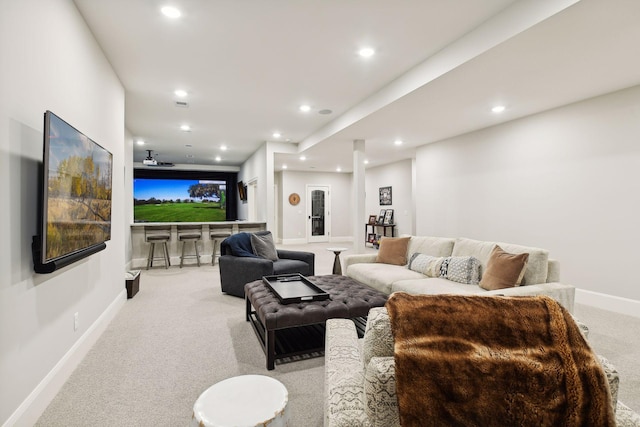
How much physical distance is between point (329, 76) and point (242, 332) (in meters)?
3.03

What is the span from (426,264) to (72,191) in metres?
3.39

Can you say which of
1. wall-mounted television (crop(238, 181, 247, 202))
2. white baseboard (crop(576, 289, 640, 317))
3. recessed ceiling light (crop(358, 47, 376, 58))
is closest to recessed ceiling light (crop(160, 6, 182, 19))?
recessed ceiling light (crop(358, 47, 376, 58))

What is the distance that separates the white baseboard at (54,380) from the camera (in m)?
1.76

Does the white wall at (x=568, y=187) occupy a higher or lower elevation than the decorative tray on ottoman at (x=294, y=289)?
higher

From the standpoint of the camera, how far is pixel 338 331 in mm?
1756

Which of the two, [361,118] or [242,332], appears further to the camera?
[361,118]

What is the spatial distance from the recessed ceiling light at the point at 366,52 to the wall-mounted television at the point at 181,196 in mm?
9137

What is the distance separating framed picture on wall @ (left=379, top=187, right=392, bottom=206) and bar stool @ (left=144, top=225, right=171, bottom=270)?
6.27 metres

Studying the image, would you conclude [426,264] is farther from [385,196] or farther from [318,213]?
[318,213]

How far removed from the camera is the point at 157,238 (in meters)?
6.63

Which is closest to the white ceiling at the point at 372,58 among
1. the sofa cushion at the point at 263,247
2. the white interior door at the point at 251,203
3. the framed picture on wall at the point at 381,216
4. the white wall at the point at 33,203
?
the white wall at the point at 33,203

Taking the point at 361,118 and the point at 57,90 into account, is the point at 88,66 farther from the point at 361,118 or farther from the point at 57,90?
the point at 361,118

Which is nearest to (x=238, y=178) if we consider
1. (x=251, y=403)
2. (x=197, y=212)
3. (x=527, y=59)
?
(x=197, y=212)

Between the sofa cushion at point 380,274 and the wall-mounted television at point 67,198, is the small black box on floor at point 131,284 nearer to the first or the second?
the wall-mounted television at point 67,198
